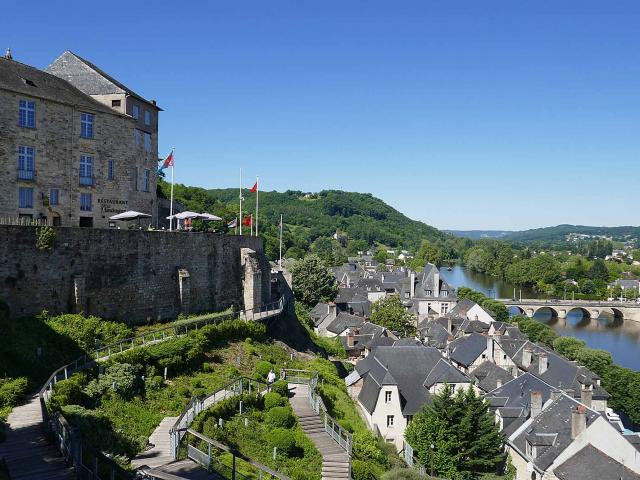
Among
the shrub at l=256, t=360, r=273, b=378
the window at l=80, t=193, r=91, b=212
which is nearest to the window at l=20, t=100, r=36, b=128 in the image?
the window at l=80, t=193, r=91, b=212

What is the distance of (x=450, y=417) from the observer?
29.2 meters

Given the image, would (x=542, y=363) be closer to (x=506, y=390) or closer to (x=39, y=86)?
(x=506, y=390)

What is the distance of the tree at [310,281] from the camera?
238ft

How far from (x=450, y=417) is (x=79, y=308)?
1878cm

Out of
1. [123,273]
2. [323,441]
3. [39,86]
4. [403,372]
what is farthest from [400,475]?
[39,86]

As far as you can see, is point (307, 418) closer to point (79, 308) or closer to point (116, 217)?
point (79, 308)

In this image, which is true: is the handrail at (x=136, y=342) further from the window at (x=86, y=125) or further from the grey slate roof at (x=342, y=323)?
the grey slate roof at (x=342, y=323)

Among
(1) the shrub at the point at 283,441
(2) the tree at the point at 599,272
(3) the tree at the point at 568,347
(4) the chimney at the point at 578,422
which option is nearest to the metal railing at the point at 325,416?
(1) the shrub at the point at 283,441

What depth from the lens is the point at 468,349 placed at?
5406 centimetres

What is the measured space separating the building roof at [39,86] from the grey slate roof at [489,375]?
107 ft

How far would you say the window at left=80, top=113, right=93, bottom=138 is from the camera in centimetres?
3234

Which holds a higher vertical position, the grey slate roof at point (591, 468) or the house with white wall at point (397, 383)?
the house with white wall at point (397, 383)

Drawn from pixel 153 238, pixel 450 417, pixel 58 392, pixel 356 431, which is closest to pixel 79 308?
pixel 153 238

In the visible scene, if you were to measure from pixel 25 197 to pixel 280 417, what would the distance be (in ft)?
60.4
